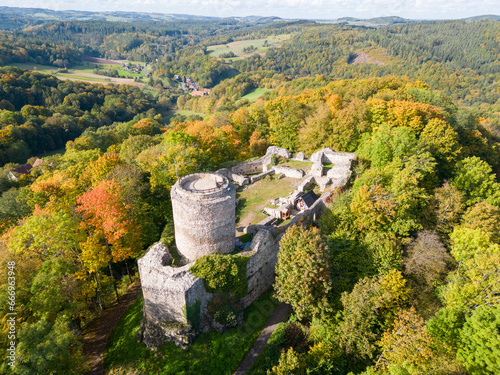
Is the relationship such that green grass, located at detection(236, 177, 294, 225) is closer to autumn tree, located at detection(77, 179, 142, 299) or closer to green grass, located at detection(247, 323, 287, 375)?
green grass, located at detection(247, 323, 287, 375)

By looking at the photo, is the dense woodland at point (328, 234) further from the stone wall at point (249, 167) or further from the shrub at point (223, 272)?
the stone wall at point (249, 167)

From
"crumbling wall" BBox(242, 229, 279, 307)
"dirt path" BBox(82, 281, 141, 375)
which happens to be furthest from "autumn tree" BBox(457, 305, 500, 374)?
"dirt path" BBox(82, 281, 141, 375)

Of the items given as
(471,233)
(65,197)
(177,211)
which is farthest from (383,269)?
(65,197)

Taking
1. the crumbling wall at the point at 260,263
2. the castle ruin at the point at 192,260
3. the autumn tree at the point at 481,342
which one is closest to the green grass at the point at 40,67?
the castle ruin at the point at 192,260

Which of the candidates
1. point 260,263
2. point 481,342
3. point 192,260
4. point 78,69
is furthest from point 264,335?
point 78,69

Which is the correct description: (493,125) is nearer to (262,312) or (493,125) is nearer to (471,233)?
(471,233)

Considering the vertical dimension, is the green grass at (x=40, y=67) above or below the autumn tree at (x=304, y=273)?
above
